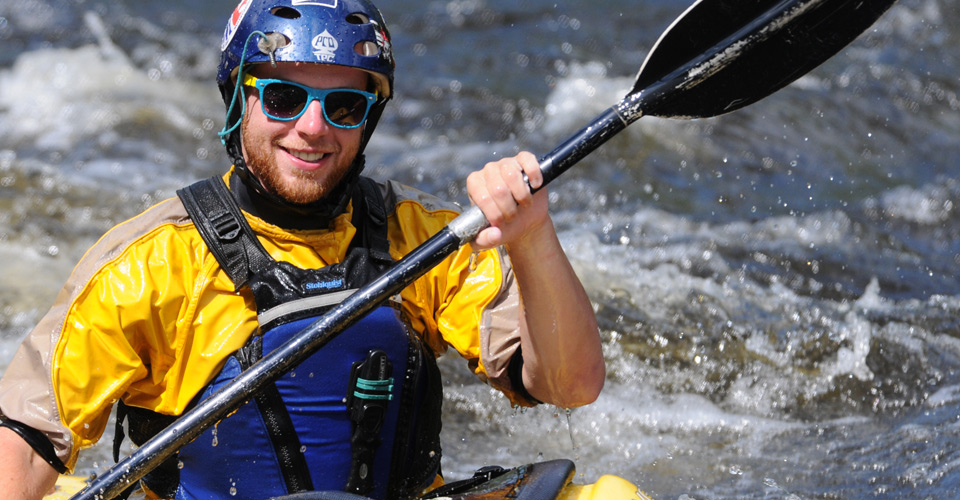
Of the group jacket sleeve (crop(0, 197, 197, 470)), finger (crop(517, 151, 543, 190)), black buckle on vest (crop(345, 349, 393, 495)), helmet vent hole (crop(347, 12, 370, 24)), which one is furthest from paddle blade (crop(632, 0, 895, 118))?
jacket sleeve (crop(0, 197, 197, 470))

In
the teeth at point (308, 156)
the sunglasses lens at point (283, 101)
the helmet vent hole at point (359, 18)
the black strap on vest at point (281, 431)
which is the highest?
the helmet vent hole at point (359, 18)

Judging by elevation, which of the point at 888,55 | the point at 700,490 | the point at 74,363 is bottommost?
the point at 700,490

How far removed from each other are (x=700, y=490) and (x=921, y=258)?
2.89 m

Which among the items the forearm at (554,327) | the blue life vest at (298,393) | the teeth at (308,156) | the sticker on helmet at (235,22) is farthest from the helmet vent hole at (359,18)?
the forearm at (554,327)

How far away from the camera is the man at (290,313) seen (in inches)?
89.4

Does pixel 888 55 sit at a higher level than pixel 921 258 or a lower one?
higher

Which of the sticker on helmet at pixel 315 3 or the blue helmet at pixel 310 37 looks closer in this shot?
the blue helmet at pixel 310 37

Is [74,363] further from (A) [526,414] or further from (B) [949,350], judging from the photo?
(B) [949,350]

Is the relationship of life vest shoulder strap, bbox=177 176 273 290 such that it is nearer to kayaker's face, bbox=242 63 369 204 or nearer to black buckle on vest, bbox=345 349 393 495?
kayaker's face, bbox=242 63 369 204

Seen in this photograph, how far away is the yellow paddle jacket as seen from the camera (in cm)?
226

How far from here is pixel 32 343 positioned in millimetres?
2287

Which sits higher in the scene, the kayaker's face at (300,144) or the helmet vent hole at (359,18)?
the helmet vent hole at (359,18)

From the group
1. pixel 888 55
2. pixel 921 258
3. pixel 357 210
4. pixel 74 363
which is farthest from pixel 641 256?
pixel 888 55

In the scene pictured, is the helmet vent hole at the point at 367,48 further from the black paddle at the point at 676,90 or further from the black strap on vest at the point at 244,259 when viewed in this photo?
the black paddle at the point at 676,90
